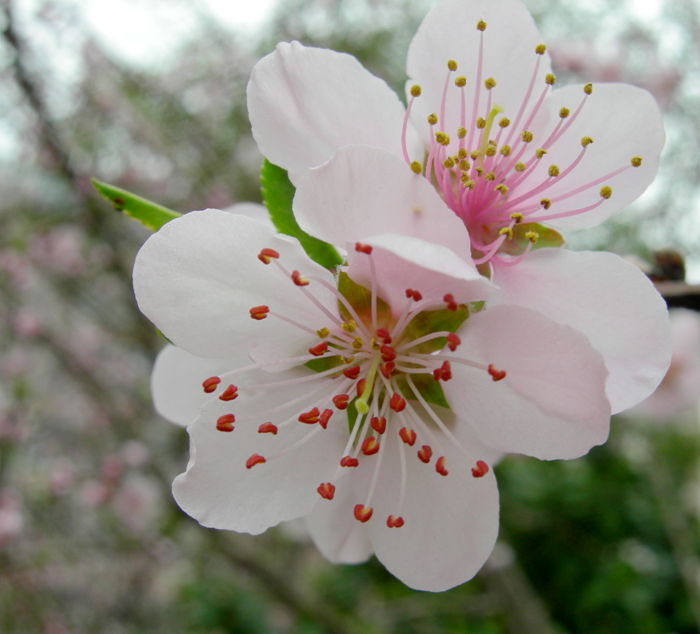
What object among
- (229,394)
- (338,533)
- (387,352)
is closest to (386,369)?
(387,352)

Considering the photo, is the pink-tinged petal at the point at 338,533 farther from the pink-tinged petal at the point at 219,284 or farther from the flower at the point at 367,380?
the pink-tinged petal at the point at 219,284

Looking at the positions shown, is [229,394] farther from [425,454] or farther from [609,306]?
[609,306]

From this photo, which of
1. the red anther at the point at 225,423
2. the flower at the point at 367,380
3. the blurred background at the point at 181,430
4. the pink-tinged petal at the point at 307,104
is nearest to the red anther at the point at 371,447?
the flower at the point at 367,380

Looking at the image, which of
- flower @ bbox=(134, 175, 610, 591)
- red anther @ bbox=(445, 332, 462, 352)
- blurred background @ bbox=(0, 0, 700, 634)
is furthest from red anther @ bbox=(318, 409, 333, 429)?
blurred background @ bbox=(0, 0, 700, 634)

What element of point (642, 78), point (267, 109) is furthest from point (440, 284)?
point (642, 78)

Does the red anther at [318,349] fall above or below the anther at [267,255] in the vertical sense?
below
